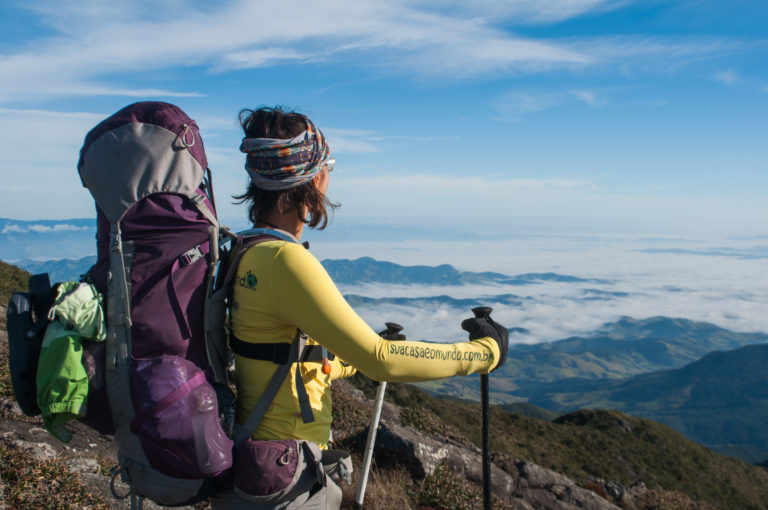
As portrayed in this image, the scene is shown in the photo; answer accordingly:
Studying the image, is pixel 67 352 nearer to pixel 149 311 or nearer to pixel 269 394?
pixel 149 311

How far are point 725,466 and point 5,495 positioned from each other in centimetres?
5767

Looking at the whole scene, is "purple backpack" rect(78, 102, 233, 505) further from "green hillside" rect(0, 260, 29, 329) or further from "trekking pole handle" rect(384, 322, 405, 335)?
"green hillside" rect(0, 260, 29, 329)

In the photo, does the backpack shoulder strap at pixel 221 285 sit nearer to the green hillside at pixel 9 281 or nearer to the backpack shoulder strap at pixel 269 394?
the backpack shoulder strap at pixel 269 394

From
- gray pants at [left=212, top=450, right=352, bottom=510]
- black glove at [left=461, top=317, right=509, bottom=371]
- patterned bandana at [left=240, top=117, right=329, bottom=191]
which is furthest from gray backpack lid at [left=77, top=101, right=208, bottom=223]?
black glove at [left=461, top=317, right=509, bottom=371]

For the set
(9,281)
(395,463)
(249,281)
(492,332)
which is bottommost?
(395,463)

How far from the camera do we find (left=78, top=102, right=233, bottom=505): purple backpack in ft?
8.60

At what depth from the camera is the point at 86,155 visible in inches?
108

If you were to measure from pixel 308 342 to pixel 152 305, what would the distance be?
→ 2.70 ft

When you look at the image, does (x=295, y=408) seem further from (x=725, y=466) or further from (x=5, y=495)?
(x=725, y=466)

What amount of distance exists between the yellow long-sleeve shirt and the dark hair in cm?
38

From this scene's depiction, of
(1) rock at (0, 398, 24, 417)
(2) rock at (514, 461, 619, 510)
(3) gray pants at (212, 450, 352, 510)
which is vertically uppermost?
(3) gray pants at (212, 450, 352, 510)

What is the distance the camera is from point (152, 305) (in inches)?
105

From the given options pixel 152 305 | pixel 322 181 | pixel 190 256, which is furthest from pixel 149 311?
pixel 322 181

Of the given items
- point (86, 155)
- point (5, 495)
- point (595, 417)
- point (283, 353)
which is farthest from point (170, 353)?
point (595, 417)
